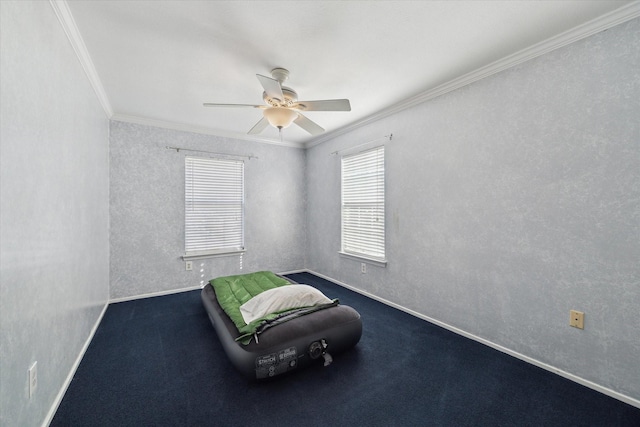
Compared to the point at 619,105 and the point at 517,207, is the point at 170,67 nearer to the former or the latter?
the point at 517,207

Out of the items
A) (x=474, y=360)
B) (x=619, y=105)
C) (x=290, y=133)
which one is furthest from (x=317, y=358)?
(x=290, y=133)

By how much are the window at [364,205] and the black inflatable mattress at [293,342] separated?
1.45 meters

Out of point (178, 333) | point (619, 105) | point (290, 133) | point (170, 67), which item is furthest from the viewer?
point (290, 133)

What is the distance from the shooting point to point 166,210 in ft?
13.0

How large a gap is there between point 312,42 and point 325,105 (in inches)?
18.5

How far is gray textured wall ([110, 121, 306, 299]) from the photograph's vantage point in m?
3.63

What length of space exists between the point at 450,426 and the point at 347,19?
2.62m

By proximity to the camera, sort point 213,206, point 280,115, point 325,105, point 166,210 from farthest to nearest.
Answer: point 213,206 < point 166,210 < point 280,115 < point 325,105

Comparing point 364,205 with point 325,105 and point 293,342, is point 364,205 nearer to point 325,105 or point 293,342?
point 325,105

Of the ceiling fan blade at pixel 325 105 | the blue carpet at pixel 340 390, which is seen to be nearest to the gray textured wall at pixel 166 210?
the blue carpet at pixel 340 390

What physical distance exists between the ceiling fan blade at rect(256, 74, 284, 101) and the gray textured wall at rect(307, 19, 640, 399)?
5.67 ft

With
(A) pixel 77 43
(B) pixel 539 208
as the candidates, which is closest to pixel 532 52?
(B) pixel 539 208

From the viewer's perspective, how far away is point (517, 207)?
7.45 ft

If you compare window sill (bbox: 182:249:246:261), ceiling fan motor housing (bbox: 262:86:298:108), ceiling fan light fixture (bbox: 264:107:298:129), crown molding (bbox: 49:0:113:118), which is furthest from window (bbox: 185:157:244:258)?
ceiling fan motor housing (bbox: 262:86:298:108)
